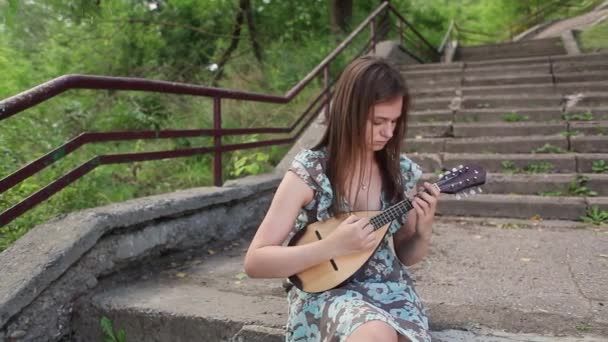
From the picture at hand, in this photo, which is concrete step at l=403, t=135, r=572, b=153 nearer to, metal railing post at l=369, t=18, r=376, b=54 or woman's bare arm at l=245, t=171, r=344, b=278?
→ metal railing post at l=369, t=18, r=376, b=54

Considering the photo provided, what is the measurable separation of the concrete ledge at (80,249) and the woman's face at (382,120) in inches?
63.4

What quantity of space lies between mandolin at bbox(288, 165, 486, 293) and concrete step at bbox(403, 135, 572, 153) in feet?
12.7

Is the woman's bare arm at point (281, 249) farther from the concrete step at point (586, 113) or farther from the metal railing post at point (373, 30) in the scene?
the metal railing post at point (373, 30)

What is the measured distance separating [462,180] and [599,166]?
12.1ft

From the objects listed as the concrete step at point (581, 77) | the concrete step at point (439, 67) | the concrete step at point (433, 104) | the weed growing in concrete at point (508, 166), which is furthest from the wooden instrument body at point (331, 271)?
the concrete step at point (439, 67)

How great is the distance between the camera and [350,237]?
5.43 feet

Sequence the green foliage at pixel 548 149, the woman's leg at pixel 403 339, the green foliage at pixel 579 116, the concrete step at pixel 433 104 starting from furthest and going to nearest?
1. the concrete step at pixel 433 104
2. the green foliage at pixel 579 116
3. the green foliage at pixel 548 149
4. the woman's leg at pixel 403 339

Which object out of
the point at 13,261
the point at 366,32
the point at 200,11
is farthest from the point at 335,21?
the point at 13,261

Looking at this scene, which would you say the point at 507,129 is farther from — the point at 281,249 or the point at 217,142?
the point at 281,249

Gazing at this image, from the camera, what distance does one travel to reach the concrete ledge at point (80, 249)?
2252 millimetres

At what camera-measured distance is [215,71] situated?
9.04 metres

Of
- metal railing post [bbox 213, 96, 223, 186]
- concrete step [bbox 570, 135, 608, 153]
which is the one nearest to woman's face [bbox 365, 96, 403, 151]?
metal railing post [bbox 213, 96, 223, 186]

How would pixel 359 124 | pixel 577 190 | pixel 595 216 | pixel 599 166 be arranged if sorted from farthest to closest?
pixel 599 166 < pixel 577 190 < pixel 595 216 < pixel 359 124

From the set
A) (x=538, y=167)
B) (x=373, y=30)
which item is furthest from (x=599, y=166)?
(x=373, y=30)
